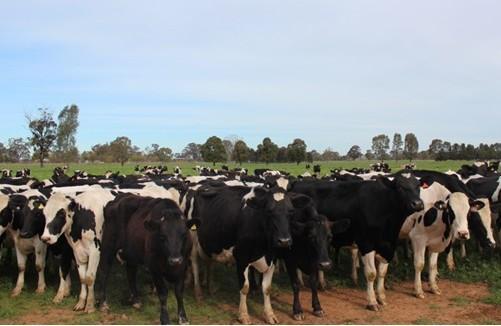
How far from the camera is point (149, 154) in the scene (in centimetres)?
13400

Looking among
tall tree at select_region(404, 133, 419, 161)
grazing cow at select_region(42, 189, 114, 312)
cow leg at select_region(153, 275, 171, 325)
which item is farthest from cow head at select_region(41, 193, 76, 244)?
tall tree at select_region(404, 133, 419, 161)

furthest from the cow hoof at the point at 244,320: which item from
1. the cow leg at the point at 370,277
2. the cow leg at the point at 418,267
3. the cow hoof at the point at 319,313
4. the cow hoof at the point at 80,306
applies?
the cow leg at the point at 418,267

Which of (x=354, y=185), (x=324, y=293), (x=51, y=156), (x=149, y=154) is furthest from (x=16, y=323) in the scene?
(x=149, y=154)

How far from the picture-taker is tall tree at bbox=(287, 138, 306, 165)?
354 feet

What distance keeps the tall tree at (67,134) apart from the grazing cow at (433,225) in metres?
92.4

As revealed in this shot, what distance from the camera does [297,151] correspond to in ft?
353

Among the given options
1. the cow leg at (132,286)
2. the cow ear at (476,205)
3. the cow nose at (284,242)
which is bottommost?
the cow leg at (132,286)

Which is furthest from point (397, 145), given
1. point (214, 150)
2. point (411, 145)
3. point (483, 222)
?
point (483, 222)

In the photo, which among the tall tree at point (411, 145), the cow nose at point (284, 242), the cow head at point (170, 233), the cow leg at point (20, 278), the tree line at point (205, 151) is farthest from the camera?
the tall tree at point (411, 145)

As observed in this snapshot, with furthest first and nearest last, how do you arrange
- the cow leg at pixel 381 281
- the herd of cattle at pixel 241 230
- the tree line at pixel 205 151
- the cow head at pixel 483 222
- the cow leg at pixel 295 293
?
the tree line at pixel 205 151 → the cow head at pixel 483 222 → the cow leg at pixel 381 281 → the cow leg at pixel 295 293 → the herd of cattle at pixel 241 230

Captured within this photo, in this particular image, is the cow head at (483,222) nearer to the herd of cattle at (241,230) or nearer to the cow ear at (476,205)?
the herd of cattle at (241,230)

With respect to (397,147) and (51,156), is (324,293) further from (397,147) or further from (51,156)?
(397,147)

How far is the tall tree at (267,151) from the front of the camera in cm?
10460

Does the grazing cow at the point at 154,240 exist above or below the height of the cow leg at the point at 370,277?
above
